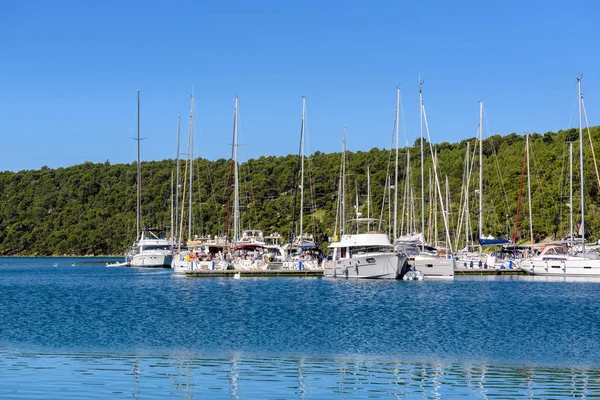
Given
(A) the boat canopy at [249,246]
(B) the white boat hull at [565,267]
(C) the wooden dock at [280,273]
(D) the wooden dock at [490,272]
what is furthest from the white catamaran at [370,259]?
(A) the boat canopy at [249,246]

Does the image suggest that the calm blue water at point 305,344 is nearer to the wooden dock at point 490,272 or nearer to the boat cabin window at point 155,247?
the wooden dock at point 490,272

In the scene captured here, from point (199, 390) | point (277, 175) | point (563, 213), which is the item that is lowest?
point (199, 390)

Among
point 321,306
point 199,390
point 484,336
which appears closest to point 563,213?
point 321,306

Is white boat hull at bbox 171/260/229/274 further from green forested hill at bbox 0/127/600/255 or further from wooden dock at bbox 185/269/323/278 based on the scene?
green forested hill at bbox 0/127/600/255

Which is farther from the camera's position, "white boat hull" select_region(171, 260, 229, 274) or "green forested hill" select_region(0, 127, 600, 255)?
"green forested hill" select_region(0, 127, 600, 255)

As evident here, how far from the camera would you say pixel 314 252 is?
84562mm

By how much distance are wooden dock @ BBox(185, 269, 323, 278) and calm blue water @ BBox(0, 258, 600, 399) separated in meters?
13.1

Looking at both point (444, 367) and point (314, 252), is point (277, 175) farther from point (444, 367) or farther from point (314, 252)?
point (444, 367)

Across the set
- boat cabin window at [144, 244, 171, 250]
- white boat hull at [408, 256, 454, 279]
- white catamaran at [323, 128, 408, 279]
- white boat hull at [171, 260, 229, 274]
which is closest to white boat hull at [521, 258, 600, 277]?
white boat hull at [408, 256, 454, 279]

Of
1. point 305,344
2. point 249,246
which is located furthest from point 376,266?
point 305,344

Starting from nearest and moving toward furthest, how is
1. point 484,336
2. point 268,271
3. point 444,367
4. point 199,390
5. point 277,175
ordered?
point 199,390, point 444,367, point 484,336, point 268,271, point 277,175

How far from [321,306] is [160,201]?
122m

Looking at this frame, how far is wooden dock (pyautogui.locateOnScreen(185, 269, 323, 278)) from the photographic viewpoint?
63969 mm

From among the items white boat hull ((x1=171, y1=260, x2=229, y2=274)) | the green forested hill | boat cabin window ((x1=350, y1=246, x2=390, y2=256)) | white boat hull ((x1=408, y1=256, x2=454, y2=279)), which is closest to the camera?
boat cabin window ((x1=350, y1=246, x2=390, y2=256))
